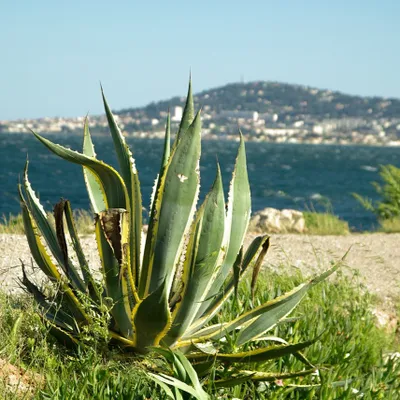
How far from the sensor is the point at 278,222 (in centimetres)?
1215

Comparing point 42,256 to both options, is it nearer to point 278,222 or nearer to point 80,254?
point 80,254

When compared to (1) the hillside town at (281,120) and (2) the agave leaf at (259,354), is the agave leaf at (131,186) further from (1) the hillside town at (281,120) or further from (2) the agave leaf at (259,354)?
(1) the hillside town at (281,120)

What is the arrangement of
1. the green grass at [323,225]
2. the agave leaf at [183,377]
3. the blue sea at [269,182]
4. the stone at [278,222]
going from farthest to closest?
the blue sea at [269,182]
the green grass at [323,225]
the stone at [278,222]
the agave leaf at [183,377]

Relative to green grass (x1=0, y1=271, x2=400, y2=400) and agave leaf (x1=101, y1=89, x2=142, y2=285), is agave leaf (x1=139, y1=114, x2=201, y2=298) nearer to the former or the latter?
agave leaf (x1=101, y1=89, x2=142, y2=285)

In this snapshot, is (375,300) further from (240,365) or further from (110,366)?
(110,366)

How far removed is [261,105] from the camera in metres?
133

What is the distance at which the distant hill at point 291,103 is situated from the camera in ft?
413

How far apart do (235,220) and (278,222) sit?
844 centimetres

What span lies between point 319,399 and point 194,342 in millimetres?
679

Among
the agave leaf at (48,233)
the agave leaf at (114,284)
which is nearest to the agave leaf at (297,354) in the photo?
the agave leaf at (114,284)

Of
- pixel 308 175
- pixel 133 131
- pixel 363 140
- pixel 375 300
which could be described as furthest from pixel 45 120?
pixel 375 300

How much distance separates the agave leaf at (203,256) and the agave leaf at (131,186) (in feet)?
1.03

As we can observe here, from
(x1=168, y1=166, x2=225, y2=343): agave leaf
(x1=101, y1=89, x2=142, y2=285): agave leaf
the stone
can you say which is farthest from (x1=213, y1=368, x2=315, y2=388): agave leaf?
the stone

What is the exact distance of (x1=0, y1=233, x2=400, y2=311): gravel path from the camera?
7.16 meters
